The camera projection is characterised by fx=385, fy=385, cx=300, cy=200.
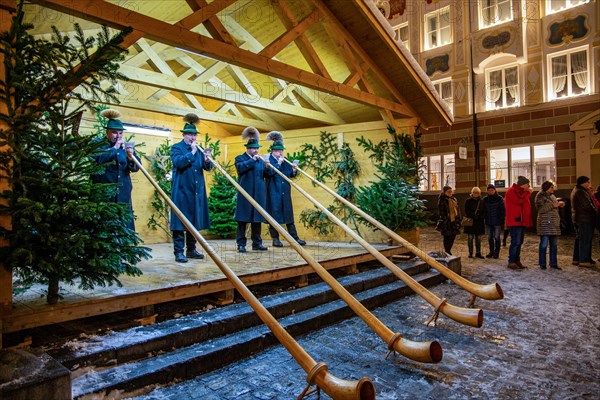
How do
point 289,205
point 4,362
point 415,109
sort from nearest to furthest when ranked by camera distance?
point 4,362 → point 289,205 → point 415,109

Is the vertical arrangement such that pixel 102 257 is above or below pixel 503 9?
below

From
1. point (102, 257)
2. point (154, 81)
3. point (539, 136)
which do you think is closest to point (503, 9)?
point (539, 136)

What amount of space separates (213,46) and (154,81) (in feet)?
6.56

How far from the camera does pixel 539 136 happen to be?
52.7 ft

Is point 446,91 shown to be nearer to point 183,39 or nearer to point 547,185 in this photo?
point 547,185

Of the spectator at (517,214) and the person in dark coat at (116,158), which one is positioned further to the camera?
the spectator at (517,214)

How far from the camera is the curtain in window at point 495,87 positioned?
689 inches

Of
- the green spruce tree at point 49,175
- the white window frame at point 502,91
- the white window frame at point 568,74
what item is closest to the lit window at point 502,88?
the white window frame at point 502,91

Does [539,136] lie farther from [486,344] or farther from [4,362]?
[4,362]

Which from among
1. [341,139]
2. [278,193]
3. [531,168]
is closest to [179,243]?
[278,193]

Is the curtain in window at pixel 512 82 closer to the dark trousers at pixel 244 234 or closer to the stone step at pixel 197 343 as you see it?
the dark trousers at pixel 244 234

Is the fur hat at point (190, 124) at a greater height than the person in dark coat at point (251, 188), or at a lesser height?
greater

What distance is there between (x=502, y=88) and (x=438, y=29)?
4.71 meters

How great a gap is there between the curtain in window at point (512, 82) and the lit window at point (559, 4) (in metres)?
2.50
